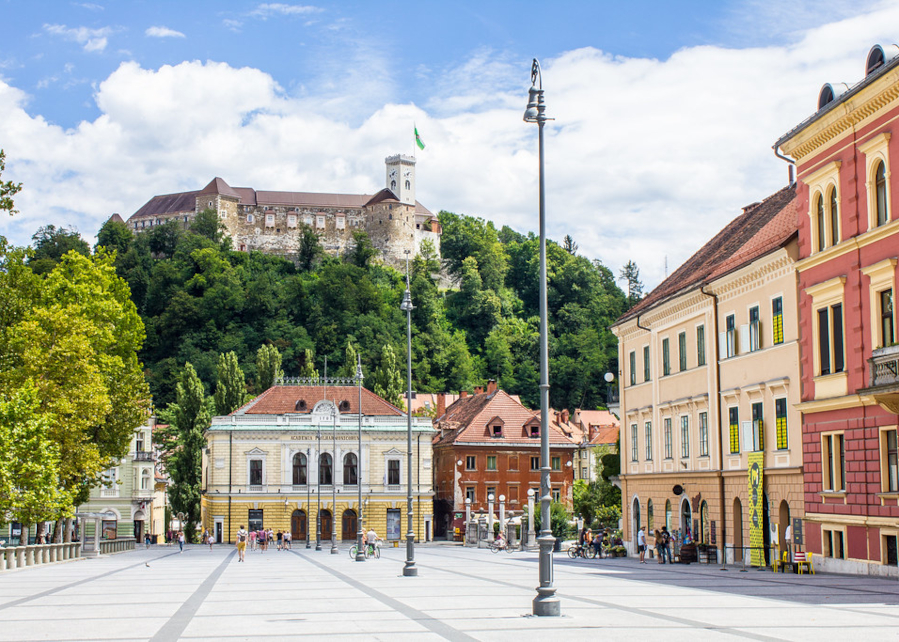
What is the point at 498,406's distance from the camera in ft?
282

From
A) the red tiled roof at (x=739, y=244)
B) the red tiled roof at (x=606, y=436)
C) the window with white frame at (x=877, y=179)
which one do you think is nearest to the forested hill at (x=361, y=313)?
the red tiled roof at (x=606, y=436)

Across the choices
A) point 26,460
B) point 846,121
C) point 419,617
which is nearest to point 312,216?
point 26,460

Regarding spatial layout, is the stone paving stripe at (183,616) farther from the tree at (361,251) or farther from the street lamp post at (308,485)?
the tree at (361,251)

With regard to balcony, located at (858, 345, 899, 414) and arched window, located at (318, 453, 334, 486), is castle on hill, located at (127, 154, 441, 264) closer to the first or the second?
arched window, located at (318, 453, 334, 486)

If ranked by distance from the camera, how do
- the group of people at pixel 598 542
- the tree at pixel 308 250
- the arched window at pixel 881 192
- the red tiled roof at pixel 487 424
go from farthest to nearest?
1. the tree at pixel 308 250
2. the red tiled roof at pixel 487 424
3. the group of people at pixel 598 542
4. the arched window at pixel 881 192

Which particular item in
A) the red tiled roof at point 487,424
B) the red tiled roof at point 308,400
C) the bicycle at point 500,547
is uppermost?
the red tiled roof at point 308,400

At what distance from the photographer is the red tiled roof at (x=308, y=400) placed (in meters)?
80.8

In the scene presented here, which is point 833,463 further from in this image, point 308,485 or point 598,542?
point 308,485

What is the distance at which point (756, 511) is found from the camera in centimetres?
3425

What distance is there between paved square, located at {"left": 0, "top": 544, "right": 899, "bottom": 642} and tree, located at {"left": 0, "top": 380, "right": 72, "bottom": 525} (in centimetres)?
443

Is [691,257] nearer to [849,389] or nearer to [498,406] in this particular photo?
[849,389]

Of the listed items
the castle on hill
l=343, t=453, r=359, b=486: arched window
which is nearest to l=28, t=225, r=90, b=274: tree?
the castle on hill

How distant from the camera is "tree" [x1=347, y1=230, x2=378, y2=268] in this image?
17412cm

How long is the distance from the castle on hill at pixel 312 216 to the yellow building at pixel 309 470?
4188 inches
